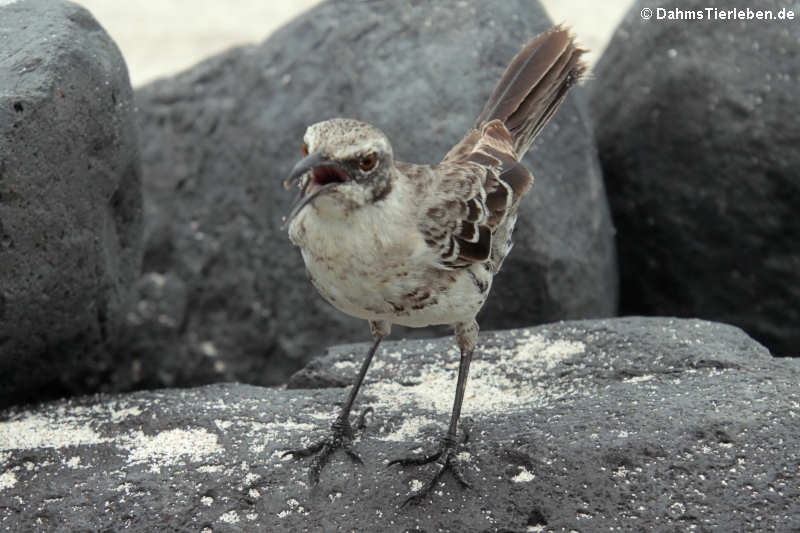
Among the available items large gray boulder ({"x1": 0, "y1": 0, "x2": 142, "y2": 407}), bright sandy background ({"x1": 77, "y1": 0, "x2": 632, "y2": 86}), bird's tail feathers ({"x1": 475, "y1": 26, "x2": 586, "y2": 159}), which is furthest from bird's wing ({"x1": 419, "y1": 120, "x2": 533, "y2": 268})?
A: bright sandy background ({"x1": 77, "y1": 0, "x2": 632, "y2": 86})

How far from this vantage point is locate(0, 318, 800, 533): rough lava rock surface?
384 centimetres

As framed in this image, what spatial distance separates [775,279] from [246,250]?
3639 mm

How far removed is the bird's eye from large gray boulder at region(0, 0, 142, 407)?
1.84 m

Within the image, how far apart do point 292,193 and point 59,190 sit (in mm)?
→ 1906

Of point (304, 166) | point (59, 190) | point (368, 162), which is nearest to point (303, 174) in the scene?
point (304, 166)

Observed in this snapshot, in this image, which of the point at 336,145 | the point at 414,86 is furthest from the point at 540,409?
the point at 414,86

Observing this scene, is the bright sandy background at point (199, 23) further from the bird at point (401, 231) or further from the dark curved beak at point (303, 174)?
the dark curved beak at point (303, 174)

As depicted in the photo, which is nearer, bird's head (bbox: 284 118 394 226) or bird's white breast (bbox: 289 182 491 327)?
bird's head (bbox: 284 118 394 226)

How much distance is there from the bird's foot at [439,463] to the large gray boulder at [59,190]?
1.98 meters

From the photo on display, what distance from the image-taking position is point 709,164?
630 cm

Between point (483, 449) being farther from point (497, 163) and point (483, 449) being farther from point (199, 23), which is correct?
point (199, 23)

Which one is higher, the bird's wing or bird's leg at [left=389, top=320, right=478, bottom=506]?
the bird's wing

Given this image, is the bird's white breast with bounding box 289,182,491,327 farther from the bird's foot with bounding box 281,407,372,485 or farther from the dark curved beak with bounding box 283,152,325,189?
the bird's foot with bounding box 281,407,372,485

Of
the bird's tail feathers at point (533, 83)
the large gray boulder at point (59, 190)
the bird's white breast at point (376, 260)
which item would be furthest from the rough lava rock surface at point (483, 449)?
the bird's tail feathers at point (533, 83)
